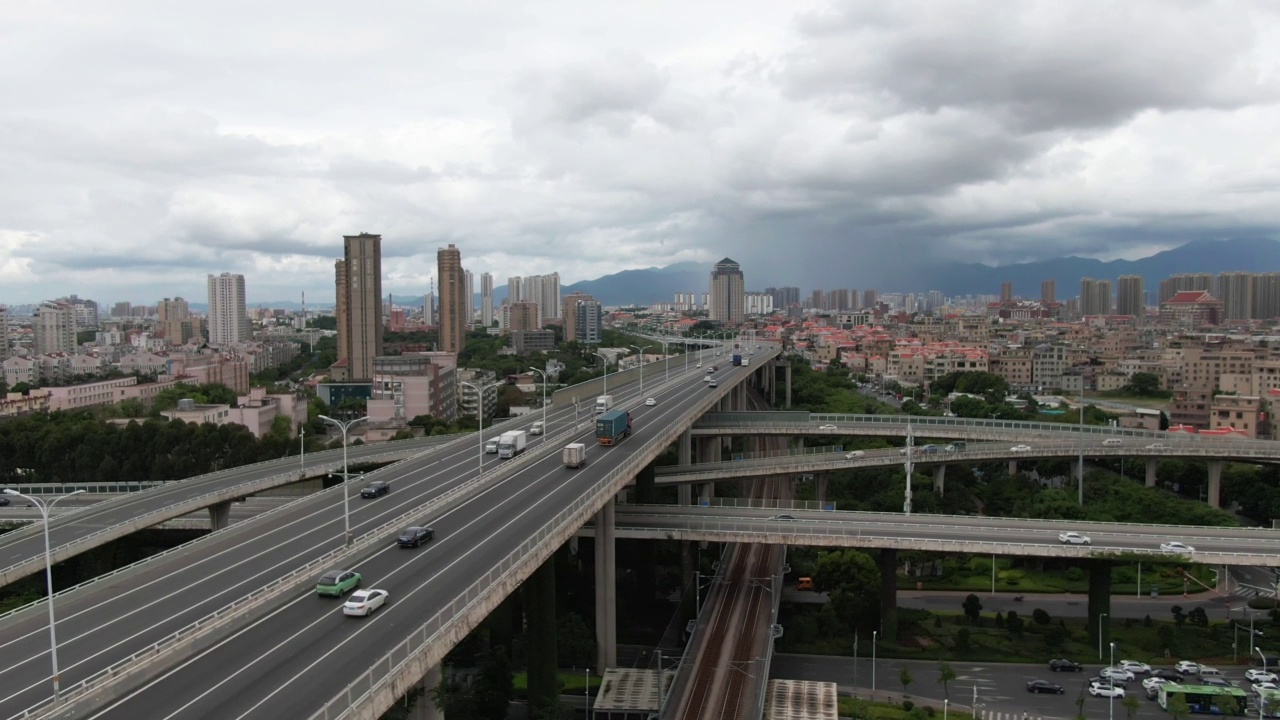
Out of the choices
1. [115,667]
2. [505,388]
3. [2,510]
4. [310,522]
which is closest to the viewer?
[115,667]

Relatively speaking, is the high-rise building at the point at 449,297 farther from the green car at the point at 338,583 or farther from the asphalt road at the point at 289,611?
the green car at the point at 338,583

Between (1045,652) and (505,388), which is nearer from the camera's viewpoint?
(1045,652)

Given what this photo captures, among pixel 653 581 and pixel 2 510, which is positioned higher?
pixel 2 510

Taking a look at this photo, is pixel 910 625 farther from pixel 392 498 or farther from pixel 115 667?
pixel 115 667

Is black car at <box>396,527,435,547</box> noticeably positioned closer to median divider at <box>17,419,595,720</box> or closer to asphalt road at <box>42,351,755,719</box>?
asphalt road at <box>42,351,755,719</box>

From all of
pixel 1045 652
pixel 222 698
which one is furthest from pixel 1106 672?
pixel 222 698

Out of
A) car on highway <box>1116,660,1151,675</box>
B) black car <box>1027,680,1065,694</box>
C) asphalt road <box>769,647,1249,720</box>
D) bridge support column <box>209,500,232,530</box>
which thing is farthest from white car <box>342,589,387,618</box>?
car on highway <box>1116,660,1151,675</box>

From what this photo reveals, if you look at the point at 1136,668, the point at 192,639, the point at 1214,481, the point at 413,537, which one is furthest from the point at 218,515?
the point at 1214,481

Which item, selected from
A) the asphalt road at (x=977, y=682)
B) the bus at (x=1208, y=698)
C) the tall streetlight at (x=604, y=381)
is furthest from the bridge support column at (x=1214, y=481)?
the tall streetlight at (x=604, y=381)
